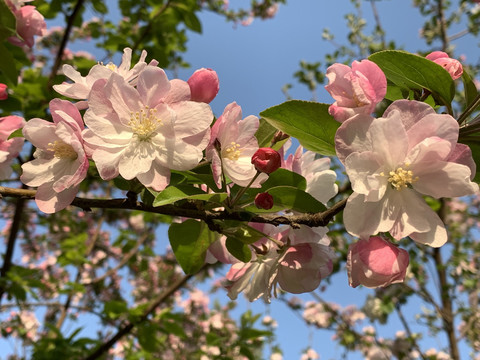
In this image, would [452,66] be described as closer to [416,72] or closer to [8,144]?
[416,72]

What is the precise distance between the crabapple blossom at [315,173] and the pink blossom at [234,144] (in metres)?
0.10

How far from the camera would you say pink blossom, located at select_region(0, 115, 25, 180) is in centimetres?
91

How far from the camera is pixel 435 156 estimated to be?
0.59m

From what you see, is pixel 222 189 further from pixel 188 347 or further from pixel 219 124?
pixel 188 347

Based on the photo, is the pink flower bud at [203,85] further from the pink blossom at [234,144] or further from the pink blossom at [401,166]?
the pink blossom at [401,166]

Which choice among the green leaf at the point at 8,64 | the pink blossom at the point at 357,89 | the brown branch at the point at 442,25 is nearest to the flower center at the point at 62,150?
the pink blossom at the point at 357,89

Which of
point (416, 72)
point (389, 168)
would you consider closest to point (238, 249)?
point (389, 168)

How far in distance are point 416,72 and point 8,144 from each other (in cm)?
83

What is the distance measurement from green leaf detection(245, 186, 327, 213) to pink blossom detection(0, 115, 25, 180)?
596mm

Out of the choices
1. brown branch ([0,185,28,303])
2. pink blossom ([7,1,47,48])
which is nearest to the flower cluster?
pink blossom ([7,1,47,48])

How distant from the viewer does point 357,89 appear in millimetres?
605

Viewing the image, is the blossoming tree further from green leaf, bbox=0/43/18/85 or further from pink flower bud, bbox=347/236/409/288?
green leaf, bbox=0/43/18/85

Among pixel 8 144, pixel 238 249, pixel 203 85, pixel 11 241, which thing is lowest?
pixel 11 241

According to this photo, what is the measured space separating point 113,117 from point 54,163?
5.3 inches
